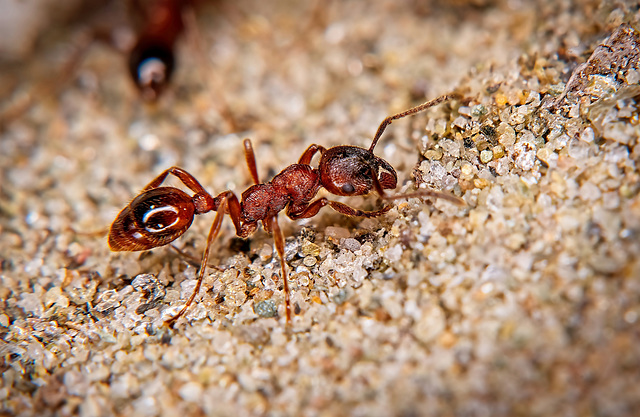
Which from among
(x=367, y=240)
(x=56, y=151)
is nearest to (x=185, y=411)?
(x=367, y=240)

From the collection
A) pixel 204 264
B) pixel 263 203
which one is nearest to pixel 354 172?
pixel 263 203

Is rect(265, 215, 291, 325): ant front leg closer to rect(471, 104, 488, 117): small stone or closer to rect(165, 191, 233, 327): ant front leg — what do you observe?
rect(165, 191, 233, 327): ant front leg

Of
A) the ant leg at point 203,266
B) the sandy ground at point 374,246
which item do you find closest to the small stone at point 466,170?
the sandy ground at point 374,246

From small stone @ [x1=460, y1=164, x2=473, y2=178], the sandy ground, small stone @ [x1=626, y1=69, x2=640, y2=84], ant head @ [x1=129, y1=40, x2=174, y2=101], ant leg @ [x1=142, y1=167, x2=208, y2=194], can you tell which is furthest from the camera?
ant head @ [x1=129, y1=40, x2=174, y2=101]

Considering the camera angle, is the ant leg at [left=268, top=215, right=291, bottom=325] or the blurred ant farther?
the blurred ant

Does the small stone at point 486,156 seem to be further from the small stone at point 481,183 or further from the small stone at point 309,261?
the small stone at point 309,261

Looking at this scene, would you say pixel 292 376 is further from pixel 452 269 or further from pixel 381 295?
pixel 452 269

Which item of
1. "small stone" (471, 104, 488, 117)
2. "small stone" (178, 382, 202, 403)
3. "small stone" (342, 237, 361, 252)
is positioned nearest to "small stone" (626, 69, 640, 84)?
"small stone" (471, 104, 488, 117)

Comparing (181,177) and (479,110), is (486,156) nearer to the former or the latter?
(479,110)
